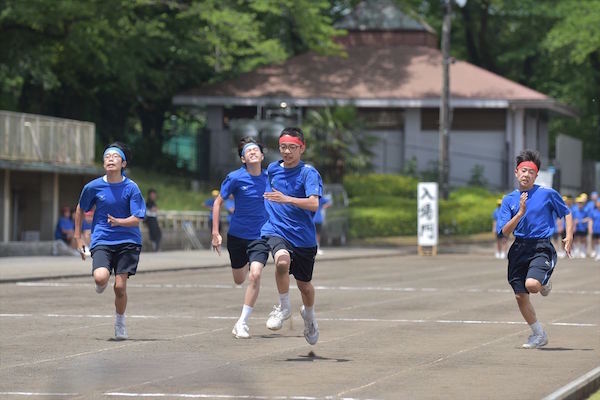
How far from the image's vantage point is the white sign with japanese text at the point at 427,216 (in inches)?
1740

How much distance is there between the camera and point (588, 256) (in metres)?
43.2

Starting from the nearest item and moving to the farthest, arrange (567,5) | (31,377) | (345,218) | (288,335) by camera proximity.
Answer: (31,377)
(288,335)
(345,218)
(567,5)

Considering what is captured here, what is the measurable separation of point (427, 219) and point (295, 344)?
98.4ft

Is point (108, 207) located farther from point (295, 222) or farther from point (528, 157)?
point (528, 157)

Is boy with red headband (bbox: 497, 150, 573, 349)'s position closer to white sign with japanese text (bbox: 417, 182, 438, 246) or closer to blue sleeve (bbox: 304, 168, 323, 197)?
blue sleeve (bbox: 304, 168, 323, 197)

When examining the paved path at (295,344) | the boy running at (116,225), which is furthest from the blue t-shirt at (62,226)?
Result: the boy running at (116,225)

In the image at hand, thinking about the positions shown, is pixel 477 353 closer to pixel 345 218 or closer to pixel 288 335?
pixel 288 335

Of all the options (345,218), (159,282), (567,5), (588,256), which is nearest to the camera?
(159,282)

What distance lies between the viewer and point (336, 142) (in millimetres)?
51844

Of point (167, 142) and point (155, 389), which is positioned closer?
point (155, 389)

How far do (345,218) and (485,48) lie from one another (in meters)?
22.2

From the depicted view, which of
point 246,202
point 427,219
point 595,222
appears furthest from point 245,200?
point 427,219

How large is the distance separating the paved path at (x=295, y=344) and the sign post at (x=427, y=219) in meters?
16.9

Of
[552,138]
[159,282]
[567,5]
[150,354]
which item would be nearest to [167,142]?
[567,5]
